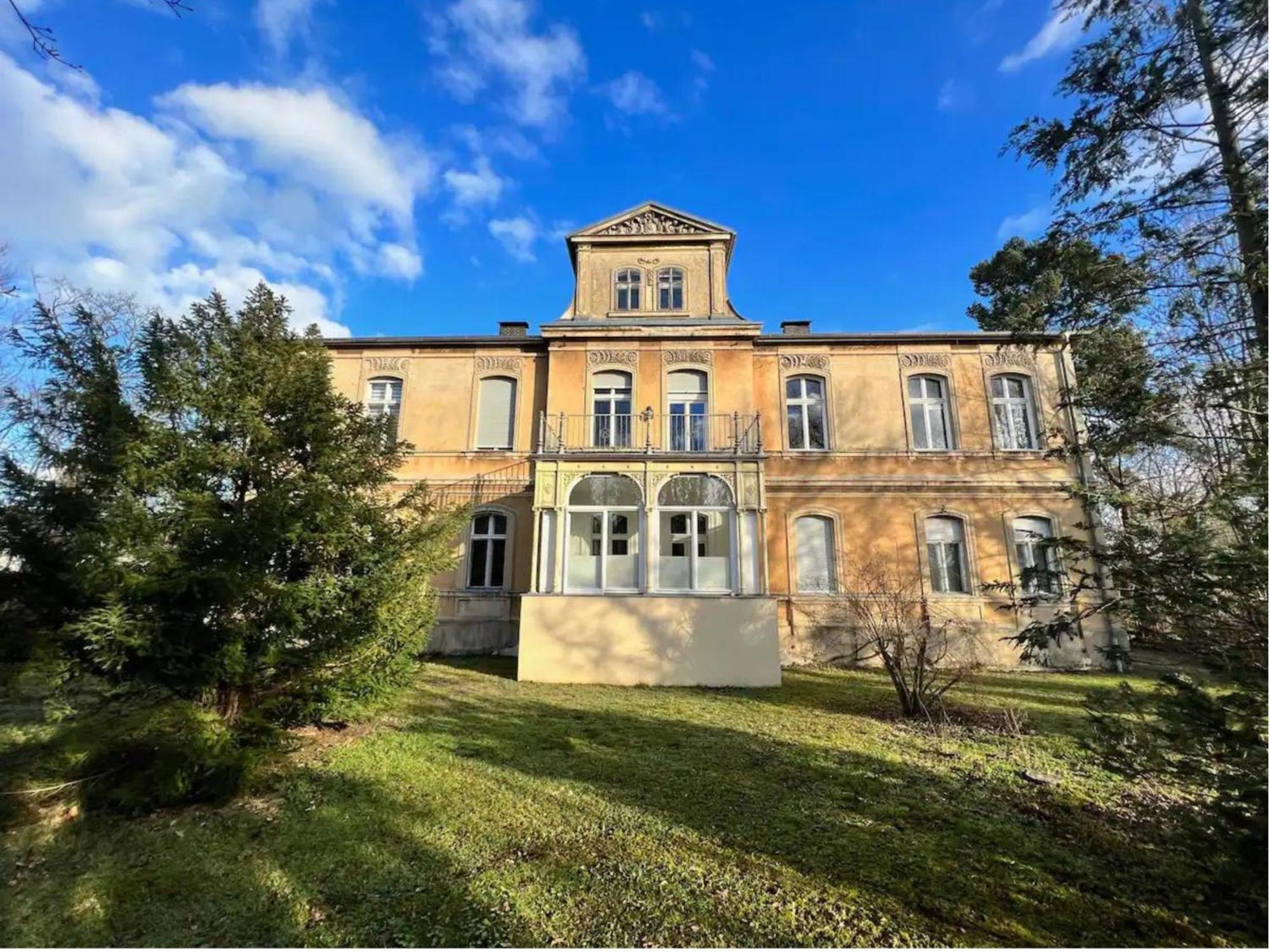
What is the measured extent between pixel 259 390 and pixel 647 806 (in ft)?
19.8

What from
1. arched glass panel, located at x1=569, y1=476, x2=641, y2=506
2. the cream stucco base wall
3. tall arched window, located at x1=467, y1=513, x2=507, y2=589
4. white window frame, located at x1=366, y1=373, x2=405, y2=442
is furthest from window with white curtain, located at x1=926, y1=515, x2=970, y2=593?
white window frame, located at x1=366, y1=373, x2=405, y2=442

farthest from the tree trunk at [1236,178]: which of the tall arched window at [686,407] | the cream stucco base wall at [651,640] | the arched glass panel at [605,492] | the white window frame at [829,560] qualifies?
the white window frame at [829,560]

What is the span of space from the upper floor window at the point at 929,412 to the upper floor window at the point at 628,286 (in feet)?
26.4

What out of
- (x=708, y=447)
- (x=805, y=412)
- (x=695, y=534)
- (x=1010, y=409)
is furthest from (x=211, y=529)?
(x=1010, y=409)

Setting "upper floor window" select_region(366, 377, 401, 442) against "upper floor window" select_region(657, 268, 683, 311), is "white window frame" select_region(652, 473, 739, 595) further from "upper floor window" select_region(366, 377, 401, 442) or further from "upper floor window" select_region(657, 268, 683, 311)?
"upper floor window" select_region(366, 377, 401, 442)

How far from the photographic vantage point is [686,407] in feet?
49.8

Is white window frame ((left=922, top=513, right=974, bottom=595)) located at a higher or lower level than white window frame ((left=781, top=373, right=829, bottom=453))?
lower

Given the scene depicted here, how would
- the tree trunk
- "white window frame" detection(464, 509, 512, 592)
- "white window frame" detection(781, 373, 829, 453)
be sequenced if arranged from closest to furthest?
the tree trunk < "white window frame" detection(464, 509, 512, 592) < "white window frame" detection(781, 373, 829, 453)

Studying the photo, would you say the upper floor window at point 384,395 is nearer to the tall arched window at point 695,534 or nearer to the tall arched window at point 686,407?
the tall arched window at point 686,407

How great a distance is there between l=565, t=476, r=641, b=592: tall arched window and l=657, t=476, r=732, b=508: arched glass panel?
0.97m

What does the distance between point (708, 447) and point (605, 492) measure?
277 cm

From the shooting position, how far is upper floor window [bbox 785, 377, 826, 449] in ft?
51.8

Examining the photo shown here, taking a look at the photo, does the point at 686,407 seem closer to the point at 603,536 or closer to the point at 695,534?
the point at 695,534

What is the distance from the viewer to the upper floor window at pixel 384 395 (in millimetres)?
16172
